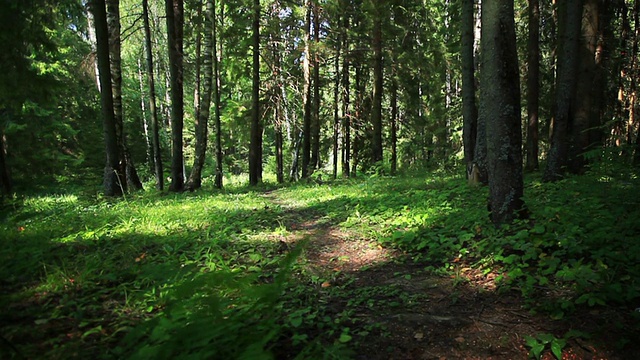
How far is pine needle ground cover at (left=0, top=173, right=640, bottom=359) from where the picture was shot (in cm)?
220

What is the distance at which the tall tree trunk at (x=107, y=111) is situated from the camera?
9.35 meters

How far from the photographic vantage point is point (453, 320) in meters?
3.13

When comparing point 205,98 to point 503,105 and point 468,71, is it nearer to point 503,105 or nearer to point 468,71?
point 468,71

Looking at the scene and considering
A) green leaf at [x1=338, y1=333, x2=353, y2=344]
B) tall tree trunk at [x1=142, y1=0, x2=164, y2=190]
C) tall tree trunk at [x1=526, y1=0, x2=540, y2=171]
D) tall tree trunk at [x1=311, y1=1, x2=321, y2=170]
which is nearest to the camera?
green leaf at [x1=338, y1=333, x2=353, y2=344]

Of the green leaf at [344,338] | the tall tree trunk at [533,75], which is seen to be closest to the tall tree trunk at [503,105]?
the green leaf at [344,338]

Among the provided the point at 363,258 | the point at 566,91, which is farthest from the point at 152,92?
the point at 566,91

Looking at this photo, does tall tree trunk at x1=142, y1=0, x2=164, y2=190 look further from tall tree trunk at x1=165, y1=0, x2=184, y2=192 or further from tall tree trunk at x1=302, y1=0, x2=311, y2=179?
tall tree trunk at x1=302, y1=0, x2=311, y2=179

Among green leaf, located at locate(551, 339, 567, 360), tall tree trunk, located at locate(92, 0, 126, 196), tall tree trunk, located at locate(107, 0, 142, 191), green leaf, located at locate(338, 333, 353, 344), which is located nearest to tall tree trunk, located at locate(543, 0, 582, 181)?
green leaf, located at locate(551, 339, 567, 360)

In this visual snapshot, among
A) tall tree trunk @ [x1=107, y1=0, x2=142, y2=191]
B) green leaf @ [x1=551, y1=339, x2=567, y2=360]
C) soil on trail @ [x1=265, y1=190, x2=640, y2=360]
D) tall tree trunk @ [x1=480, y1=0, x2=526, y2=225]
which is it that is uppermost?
tall tree trunk @ [x1=107, y1=0, x2=142, y2=191]

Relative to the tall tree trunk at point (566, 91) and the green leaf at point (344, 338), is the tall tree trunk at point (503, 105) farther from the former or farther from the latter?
the tall tree trunk at point (566, 91)

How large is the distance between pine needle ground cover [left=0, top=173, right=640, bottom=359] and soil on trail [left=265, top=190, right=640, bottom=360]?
0.01 meters

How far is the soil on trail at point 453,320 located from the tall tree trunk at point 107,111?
803 centimetres

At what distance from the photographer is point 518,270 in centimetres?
353

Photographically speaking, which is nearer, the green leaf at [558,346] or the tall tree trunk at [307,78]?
the green leaf at [558,346]
